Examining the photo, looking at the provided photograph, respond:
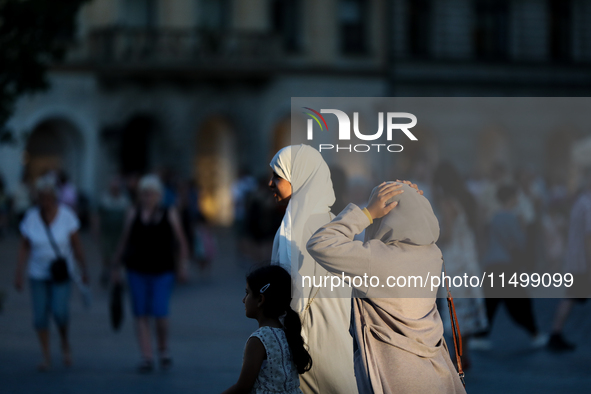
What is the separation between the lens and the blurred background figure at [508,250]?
27.9 ft

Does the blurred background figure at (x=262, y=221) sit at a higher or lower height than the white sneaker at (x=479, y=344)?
lower

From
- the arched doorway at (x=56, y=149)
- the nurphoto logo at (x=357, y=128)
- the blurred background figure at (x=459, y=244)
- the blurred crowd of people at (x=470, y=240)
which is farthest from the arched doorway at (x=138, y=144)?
the nurphoto logo at (x=357, y=128)

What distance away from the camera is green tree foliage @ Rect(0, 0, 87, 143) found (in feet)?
24.8

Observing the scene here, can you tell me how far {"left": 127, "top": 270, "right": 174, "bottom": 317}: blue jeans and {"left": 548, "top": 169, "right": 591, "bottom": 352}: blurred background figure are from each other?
3.77m

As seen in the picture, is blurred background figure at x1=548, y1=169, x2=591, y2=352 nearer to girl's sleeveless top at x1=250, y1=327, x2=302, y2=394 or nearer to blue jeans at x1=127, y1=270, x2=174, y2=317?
blue jeans at x1=127, y1=270, x2=174, y2=317

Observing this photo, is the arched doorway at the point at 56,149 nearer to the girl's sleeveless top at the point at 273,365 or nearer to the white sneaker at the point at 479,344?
the white sneaker at the point at 479,344

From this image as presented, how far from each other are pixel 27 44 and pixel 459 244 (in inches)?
166

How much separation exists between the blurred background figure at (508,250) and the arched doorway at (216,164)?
2210 cm

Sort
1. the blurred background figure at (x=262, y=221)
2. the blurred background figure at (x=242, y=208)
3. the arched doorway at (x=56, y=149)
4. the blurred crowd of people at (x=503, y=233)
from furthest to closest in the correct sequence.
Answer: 1. the arched doorway at (x=56, y=149)
2. the blurred background figure at (x=242, y=208)
3. the blurred background figure at (x=262, y=221)
4. the blurred crowd of people at (x=503, y=233)

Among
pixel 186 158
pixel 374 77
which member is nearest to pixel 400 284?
pixel 186 158

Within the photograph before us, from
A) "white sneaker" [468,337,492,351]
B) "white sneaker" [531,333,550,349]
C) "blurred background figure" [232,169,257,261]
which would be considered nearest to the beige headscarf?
"white sneaker" [468,337,492,351]

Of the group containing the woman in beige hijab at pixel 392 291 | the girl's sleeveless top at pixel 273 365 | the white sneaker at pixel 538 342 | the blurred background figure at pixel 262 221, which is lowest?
the blurred background figure at pixel 262 221

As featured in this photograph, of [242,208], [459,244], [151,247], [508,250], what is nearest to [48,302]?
[151,247]

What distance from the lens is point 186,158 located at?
97.6 feet
